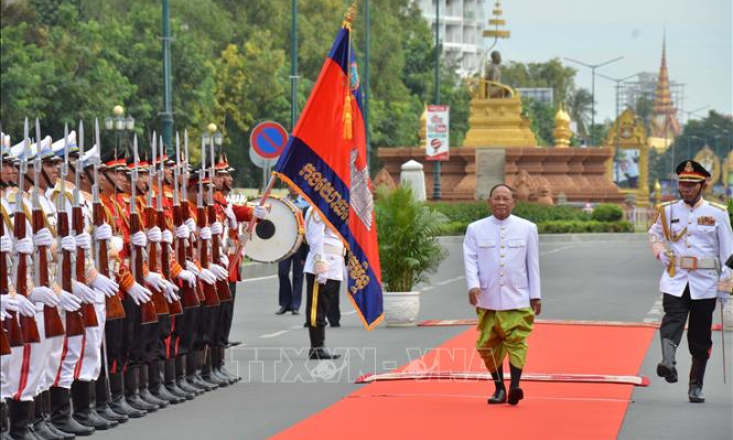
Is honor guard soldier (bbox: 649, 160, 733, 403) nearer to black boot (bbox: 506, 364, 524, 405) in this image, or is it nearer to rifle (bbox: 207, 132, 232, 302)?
black boot (bbox: 506, 364, 524, 405)

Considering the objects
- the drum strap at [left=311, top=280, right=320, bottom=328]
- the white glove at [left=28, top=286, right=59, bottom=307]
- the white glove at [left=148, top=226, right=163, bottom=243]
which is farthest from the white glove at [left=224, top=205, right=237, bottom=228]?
the white glove at [left=28, top=286, right=59, bottom=307]

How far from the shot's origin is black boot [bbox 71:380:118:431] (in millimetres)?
11023

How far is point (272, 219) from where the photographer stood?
1773 cm

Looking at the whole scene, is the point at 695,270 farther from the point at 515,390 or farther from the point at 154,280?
the point at 154,280

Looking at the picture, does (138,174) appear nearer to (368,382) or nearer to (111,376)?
(111,376)

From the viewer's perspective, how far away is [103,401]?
11555 millimetres

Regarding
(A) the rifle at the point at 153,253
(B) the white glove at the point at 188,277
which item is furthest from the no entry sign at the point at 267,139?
(A) the rifle at the point at 153,253

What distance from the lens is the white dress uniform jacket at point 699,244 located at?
1288 centimetres

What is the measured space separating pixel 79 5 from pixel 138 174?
56322mm

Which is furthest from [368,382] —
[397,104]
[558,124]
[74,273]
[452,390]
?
[397,104]

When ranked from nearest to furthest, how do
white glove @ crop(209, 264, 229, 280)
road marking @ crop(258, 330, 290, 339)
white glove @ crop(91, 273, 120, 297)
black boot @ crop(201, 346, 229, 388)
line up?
white glove @ crop(91, 273, 120, 297)
white glove @ crop(209, 264, 229, 280)
black boot @ crop(201, 346, 229, 388)
road marking @ crop(258, 330, 290, 339)

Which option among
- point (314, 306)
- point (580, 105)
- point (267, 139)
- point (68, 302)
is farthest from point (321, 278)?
point (580, 105)

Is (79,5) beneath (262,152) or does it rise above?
above

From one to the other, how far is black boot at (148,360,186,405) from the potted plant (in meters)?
7.84
